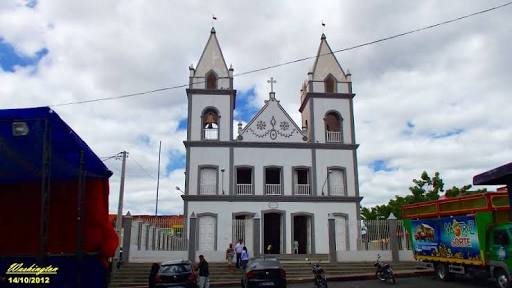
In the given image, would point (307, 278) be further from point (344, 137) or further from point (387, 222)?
point (344, 137)

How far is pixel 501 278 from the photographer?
1393 centimetres

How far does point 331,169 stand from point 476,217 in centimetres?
1373

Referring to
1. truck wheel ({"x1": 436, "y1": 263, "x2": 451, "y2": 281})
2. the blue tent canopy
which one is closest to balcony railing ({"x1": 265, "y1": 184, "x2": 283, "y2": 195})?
truck wheel ({"x1": 436, "y1": 263, "x2": 451, "y2": 281})

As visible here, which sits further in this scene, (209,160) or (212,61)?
(212,61)

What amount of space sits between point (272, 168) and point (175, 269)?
568 inches

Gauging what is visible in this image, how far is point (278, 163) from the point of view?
28.1 meters

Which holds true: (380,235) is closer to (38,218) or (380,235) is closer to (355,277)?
(355,277)

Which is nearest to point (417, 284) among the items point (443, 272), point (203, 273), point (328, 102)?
point (443, 272)

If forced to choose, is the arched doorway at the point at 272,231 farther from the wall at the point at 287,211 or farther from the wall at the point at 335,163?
the wall at the point at 335,163

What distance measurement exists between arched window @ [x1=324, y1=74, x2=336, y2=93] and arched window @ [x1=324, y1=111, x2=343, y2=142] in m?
1.71

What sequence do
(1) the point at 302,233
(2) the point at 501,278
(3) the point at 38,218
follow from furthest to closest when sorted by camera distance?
(1) the point at 302,233, (2) the point at 501,278, (3) the point at 38,218

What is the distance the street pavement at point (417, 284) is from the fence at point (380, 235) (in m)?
4.45

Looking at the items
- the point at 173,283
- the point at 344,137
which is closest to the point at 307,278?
the point at 173,283

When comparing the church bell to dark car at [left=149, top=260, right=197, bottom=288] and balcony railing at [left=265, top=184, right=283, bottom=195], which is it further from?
dark car at [left=149, top=260, right=197, bottom=288]
